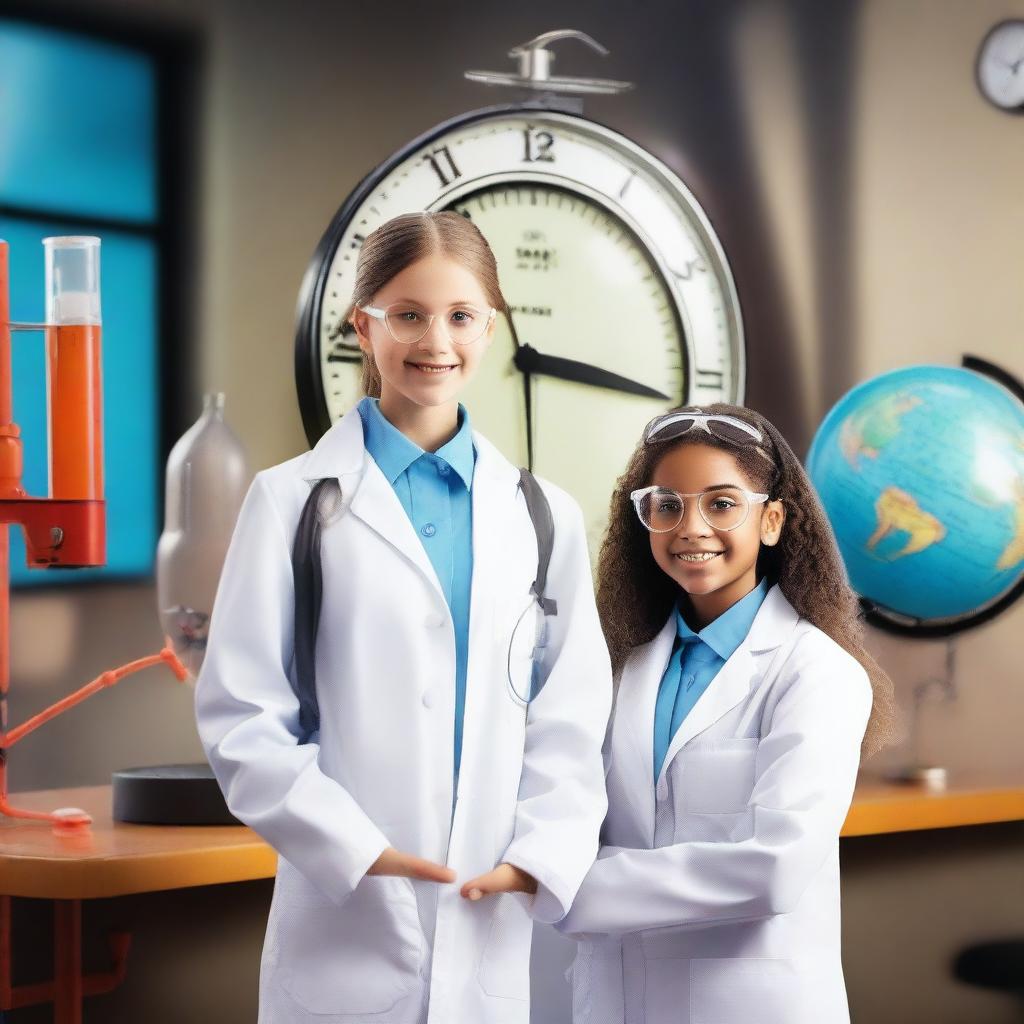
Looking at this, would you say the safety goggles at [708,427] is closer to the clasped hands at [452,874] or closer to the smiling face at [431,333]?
the smiling face at [431,333]

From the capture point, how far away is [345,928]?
1269 millimetres

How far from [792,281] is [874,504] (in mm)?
636

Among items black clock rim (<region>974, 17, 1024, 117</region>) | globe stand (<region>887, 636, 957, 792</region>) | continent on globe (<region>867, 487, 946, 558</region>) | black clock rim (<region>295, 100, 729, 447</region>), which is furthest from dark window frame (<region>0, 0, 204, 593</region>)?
black clock rim (<region>974, 17, 1024, 117</region>)

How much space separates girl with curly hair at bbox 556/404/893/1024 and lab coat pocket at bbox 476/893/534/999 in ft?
0.19

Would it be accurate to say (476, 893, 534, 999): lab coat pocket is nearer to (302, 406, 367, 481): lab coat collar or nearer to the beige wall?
(302, 406, 367, 481): lab coat collar

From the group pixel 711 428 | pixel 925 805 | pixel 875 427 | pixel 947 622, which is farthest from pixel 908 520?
pixel 711 428

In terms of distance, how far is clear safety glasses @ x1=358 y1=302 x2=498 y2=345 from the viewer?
1.31 metres

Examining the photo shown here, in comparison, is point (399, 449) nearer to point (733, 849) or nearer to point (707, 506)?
point (707, 506)

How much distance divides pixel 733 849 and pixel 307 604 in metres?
0.44

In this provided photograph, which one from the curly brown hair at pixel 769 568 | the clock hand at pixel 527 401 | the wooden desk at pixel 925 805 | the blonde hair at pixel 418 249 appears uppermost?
the blonde hair at pixel 418 249

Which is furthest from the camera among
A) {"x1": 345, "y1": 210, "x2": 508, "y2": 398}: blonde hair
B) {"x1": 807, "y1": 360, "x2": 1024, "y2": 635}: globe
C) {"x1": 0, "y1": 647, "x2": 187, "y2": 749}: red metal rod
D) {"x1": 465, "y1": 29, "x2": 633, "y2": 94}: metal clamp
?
{"x1": 465, "y1": 29, "x2": 633, "y2": 94}: metal clamp

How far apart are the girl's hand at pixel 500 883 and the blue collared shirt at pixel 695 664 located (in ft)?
0.80

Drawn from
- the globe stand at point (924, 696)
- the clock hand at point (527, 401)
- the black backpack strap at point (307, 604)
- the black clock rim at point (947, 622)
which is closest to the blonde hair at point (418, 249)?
the black backpack strap at point (307, 604)

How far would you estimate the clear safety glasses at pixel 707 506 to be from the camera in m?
1.48
